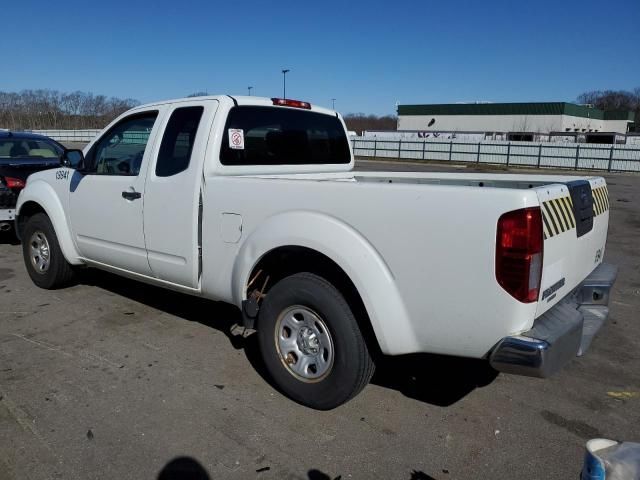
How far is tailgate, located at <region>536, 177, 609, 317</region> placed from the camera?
105 inches

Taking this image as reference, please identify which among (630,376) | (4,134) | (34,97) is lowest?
(630,376)

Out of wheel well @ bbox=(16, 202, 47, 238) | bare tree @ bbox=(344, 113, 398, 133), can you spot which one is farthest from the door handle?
bare tree @ bbox=(344, 113, 398, 133)

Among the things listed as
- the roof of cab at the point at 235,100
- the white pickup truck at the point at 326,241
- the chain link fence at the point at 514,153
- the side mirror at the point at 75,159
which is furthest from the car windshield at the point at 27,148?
the chain link fence at the point at 514,153

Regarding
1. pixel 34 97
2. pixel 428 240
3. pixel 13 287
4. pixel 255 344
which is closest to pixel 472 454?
pixel 428 240

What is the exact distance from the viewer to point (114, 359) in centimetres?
399

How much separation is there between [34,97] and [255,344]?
3480 inches

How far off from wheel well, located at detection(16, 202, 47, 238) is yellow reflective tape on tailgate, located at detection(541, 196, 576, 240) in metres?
4.94

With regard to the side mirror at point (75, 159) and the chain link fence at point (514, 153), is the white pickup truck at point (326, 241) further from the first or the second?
the chain link fence at point (514, 153)

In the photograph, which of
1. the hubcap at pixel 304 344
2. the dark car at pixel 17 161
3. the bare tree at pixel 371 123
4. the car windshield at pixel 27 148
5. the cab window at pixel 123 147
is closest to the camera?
the hubcap at pixel 304 344

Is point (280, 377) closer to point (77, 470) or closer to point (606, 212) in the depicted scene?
point (77, 470)

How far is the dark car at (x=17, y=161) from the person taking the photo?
7.39m

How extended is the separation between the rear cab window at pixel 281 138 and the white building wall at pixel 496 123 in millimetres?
71361

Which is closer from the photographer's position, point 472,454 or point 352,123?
point 472,454

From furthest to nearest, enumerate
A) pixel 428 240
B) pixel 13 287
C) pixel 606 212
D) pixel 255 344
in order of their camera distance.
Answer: pixel 13 287
pixel 255 344
pixel 606 212
pixel 428 240
